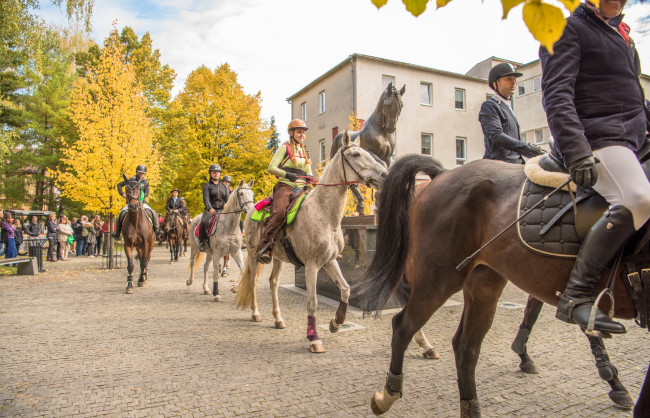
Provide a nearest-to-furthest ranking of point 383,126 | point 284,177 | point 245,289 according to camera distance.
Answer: point 284,177 < point 245,289 < point 383,126

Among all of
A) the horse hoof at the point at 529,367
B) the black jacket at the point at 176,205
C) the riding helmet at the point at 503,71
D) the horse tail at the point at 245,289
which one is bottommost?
the horse hoof at the point at 529,367

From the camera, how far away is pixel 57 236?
17953mm

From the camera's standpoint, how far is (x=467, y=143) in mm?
26875

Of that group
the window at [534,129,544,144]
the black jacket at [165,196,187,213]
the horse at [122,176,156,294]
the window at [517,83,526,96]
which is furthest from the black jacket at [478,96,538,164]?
the window at [517,83,526,96]

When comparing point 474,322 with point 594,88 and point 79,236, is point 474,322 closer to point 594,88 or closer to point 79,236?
point 594,88

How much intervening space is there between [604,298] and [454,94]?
87.5ft

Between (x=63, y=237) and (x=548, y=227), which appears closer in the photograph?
(x=548, y=227)

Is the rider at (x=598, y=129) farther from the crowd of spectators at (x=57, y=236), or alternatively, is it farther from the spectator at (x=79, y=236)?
the spectator at (x=79, y=236)

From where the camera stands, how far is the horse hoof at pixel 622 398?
299cm

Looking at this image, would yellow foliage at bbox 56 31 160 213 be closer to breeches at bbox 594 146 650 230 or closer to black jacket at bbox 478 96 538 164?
black jacket at bbox 478 96 538 164

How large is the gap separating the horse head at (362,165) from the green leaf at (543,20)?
3.68m

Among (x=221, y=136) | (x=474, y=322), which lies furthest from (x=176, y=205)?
(x=474, y=322)

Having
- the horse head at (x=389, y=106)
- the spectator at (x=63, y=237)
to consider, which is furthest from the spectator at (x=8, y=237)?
the horse head at (x=389, y=106)

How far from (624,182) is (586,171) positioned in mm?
183
